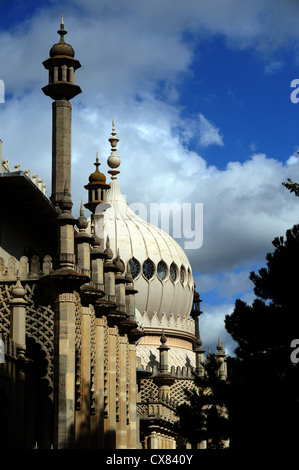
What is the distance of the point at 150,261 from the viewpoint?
45188 millimetres

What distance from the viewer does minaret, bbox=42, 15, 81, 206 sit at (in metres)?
29.3

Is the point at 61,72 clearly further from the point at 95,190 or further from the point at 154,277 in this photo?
the point at 154,277

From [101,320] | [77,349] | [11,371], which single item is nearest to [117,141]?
[101,320]

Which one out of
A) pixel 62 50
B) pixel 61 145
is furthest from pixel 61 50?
pixel 61 145

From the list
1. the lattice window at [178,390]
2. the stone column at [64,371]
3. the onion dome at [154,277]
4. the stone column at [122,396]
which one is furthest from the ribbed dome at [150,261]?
the stone column at [64,371]

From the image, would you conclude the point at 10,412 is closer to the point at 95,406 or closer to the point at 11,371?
the point at 11,371

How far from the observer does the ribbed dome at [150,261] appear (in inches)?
1756

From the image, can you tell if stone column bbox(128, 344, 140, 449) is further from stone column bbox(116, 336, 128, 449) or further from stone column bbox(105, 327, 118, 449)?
stone column bbox(105, 327, 118, 449)

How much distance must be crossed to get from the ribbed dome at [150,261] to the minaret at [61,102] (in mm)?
14301

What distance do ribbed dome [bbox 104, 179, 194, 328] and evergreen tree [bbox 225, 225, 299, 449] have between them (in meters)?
21.5

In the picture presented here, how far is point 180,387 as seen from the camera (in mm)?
41594

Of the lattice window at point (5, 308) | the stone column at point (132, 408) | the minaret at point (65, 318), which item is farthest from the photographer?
the stone column at point (132, 408)

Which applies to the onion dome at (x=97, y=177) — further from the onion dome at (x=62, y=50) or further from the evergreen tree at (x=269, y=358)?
the evergreen tree at (x=269, y=358)

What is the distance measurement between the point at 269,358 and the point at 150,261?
23.5 metres
